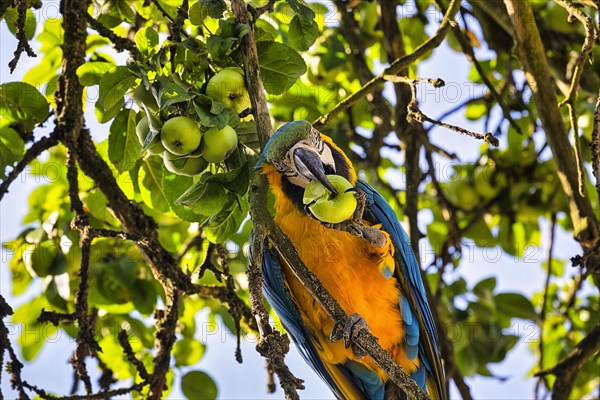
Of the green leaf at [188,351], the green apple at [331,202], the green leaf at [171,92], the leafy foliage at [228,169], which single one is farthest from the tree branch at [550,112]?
the green leaf at [188,351]

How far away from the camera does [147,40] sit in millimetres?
2412

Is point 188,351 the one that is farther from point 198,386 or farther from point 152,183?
point 152,183

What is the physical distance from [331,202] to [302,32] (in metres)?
0.79

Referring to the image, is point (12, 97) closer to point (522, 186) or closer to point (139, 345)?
point (139, 345)

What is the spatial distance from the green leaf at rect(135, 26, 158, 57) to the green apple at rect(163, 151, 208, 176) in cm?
38

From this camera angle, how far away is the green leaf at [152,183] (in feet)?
9.86

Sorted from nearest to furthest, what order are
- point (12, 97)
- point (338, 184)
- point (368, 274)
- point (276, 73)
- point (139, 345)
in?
point (338, 184) < point (276, 73) < point (12, 97) < point (368, 274) < point (139, 345)

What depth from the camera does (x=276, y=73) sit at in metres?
2.54

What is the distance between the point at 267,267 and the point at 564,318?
2.19 m

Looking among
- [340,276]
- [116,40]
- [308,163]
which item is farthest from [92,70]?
[340,276]

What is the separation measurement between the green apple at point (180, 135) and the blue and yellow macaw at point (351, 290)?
2.09 ft

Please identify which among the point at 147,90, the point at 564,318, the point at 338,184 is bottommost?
the point at 338,184

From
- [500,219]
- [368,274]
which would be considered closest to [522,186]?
[500,219]

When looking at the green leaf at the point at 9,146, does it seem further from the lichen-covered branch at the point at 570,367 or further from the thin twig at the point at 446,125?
the lichen-covered branch at the point at 570,367
